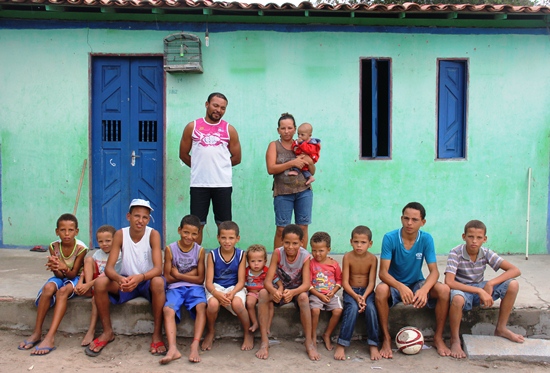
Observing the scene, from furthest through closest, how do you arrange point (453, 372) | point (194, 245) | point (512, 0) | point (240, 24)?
point (512, 0) → point (240, 24) → point (194, 245) → point (453, 372)

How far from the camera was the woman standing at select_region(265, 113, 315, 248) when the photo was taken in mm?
5223

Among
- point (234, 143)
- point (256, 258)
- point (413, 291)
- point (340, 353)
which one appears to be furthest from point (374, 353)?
point (234, 143)

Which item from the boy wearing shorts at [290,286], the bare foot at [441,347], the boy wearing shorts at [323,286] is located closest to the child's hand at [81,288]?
the boy wearing shorts at [290,286]

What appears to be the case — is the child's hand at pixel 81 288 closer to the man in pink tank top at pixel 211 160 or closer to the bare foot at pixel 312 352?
the man in pink tank top at pixel 211 160

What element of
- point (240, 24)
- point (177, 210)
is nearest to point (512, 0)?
point (240, 24)

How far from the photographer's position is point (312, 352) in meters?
4.28

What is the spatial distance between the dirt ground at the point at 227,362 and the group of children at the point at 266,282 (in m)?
0.08

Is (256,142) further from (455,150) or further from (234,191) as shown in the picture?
(455,150)

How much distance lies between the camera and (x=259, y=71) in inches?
253

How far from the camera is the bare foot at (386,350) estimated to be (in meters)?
4.30

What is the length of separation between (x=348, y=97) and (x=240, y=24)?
4.99 feet

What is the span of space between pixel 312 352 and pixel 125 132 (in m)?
3.61

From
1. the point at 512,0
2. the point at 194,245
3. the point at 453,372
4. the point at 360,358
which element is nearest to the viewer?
the point at 453,372

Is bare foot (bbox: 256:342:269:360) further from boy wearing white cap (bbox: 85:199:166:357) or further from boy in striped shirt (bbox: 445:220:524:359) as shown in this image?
boy in striped shirt (bbox: 445:220:524:359)
